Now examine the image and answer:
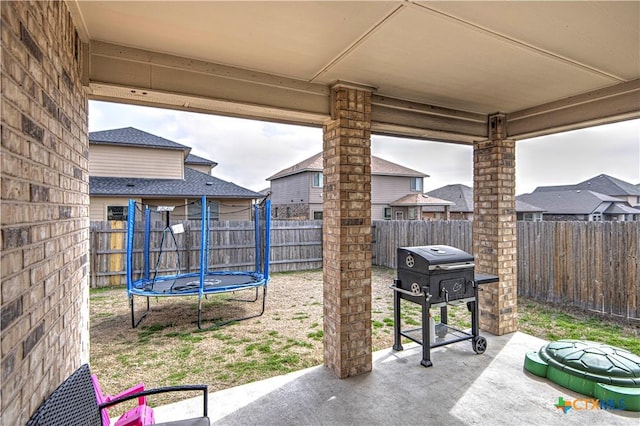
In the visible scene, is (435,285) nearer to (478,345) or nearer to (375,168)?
(478,345)

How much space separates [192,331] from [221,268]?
12.6 feet

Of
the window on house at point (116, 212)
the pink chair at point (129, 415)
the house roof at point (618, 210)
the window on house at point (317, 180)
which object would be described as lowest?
the pink chair at point (129, 415)

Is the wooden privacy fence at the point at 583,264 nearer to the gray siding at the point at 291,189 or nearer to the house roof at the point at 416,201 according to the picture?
the house roof at the point at 416,201

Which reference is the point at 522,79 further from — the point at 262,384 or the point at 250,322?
the point at 250,322

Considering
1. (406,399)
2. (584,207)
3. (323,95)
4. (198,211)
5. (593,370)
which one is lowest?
(406,399)

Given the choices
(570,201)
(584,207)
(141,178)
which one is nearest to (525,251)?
(141,178)

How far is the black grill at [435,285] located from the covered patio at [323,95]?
0.60m

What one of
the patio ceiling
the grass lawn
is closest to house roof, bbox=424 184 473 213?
the grass lawn

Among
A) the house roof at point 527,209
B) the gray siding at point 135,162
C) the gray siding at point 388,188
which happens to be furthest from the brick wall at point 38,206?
the house roof at point 527,209

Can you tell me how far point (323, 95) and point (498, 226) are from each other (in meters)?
2.75

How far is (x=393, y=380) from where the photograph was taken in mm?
3176

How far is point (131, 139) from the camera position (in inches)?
424

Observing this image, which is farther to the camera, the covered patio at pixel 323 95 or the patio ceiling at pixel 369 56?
the patio ceiling at pixel 369 56

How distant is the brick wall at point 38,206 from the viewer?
1.06m
